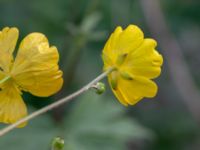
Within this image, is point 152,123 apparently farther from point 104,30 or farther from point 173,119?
point 104,30

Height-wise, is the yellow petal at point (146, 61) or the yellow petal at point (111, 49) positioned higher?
the yellow petal at point (111, 49)

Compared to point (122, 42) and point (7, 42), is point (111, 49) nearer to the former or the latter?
point (122, 42)

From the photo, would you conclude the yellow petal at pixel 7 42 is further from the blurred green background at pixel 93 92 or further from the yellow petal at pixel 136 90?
the blurred green background at pixel 93 92

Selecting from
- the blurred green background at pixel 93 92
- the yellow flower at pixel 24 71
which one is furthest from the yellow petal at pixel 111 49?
the blurred green background at pixel 93 92

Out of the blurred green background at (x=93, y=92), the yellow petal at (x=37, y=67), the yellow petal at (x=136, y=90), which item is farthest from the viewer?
the blurred green background at (x=93, y=92)

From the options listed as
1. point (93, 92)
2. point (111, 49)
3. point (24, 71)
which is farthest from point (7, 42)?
point (93, 92)

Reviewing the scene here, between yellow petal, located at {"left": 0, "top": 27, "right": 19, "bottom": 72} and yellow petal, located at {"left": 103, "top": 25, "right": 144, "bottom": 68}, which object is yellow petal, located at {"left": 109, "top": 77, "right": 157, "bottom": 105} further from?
yellow petal, located at {"left": 0, "top": 27, "right": 19, "bottom": 72}
